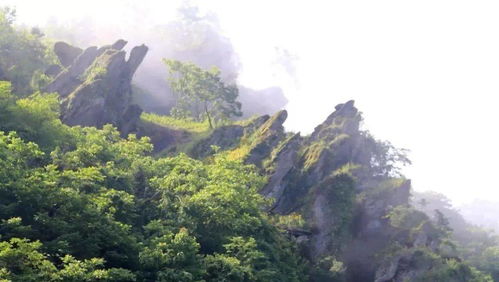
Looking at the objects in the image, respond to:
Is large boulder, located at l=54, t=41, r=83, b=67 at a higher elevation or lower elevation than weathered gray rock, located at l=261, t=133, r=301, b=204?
higher

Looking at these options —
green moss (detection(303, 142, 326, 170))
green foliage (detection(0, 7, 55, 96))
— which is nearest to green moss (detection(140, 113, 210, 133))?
green foliage (detection(0, 7, 55, 96))

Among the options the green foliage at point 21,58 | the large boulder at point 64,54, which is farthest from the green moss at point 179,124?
the green foliage at point 21,58

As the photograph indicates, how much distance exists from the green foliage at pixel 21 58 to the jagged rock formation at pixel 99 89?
13.6 feet

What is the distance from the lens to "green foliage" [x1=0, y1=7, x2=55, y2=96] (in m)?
74.0

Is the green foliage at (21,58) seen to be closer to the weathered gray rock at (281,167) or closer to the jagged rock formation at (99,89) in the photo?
the jagged rock formation at (99,89)

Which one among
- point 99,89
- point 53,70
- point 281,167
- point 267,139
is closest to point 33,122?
point 99,89

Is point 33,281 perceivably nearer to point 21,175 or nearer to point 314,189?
point 21,175

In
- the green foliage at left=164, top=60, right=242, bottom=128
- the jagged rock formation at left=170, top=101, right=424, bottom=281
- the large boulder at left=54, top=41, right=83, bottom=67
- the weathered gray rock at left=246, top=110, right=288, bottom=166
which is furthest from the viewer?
the large boulder at left=54, top=41, right=83, bottom=67

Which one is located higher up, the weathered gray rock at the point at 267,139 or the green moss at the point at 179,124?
the green moss at the point at 179,124

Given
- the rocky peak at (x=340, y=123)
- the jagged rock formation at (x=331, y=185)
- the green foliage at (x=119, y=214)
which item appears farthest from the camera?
the rocky peak at (x=340, y=123)

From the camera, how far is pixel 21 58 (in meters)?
81.2

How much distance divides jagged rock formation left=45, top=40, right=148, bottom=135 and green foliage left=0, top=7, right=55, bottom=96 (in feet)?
13.6

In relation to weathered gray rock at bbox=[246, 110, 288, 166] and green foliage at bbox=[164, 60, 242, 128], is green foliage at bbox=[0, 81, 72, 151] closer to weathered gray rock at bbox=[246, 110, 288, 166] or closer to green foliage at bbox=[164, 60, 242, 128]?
weathered gray rock at bbox=[246, 110, 288, 166]

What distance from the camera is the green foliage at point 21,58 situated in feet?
243
